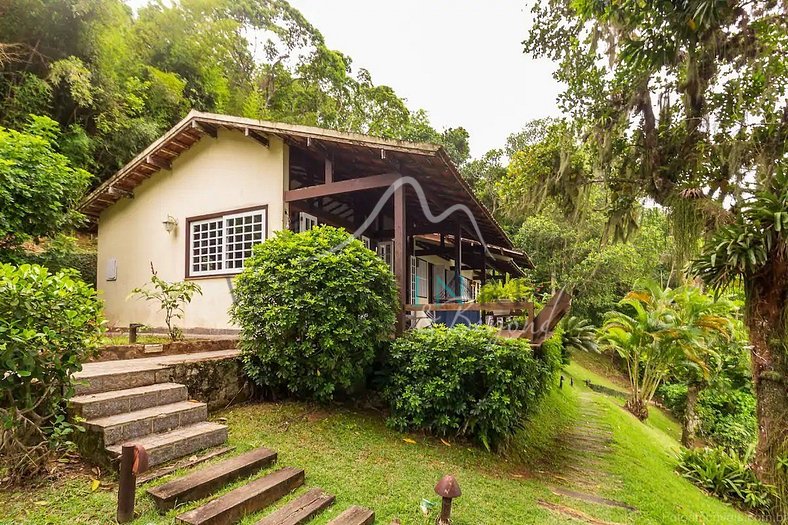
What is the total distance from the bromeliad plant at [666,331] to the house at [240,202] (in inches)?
167

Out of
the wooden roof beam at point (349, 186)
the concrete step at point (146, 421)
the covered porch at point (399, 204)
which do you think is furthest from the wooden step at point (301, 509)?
the wooden roof beam at point (349, 186)

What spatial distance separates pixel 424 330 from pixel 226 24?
17.2 metres

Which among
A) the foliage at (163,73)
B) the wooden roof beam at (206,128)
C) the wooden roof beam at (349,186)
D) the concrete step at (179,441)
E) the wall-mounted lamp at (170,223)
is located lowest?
the concrete step at (179,441)

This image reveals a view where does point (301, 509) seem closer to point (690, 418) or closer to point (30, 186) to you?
point (30, 186)

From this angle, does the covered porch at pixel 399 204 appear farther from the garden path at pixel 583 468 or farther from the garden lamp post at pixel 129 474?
the garden lamp post at pixel 129 474

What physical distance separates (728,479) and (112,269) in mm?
13682

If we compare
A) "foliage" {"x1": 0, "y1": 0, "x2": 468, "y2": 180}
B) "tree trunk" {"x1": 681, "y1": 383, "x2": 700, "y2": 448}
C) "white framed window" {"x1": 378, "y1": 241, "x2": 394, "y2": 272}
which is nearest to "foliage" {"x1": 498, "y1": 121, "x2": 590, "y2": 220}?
"white framed window" {"x1": 378, "y1": 241, "x2": 394, "y2": 272}

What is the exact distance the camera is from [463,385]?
220 inches

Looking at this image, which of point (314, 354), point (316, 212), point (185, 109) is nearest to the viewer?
point (314, 354)

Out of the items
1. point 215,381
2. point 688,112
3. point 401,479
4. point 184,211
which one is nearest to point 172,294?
point 184,211

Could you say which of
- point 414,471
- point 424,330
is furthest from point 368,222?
point 414,471

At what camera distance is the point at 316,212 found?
9.30 m

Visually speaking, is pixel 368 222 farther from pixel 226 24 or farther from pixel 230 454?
pixel 226 24

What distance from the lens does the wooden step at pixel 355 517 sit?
11.3 ft
